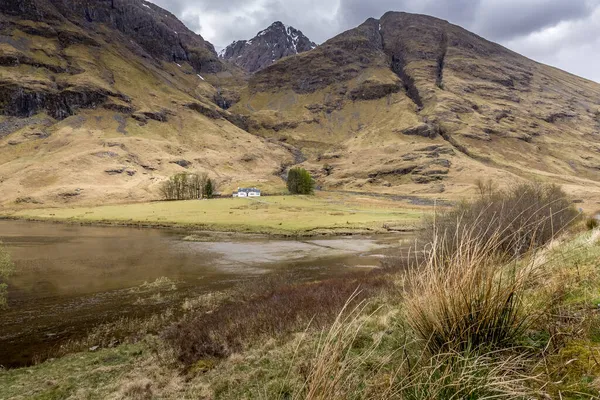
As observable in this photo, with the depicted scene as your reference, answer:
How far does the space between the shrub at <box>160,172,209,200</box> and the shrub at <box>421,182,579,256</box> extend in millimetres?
92325

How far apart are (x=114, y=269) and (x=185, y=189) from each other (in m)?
85.5

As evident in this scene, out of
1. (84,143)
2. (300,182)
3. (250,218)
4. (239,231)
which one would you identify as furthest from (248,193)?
(84,143)

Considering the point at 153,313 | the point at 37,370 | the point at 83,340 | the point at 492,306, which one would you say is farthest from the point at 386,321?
the point at 153,313

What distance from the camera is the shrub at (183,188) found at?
109 meters

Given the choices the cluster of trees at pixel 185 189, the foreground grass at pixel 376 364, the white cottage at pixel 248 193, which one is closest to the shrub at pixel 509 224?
the foreground grass at pixel 376 364

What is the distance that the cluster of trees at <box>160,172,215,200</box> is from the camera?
359ft

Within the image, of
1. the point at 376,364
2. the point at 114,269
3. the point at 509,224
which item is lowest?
the point at 114,269

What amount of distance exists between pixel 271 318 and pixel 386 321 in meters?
4.70

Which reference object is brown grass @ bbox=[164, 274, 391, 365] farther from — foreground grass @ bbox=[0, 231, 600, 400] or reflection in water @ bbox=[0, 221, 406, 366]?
reflection in water @ bbox=[0, 221, 406, 366]

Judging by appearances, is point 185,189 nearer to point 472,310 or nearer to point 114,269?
point 114,269

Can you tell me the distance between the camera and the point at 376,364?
3939 mm

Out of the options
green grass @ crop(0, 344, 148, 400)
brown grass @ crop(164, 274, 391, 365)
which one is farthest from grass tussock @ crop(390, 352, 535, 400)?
green grass @ crop(0, 344, 148, 400)

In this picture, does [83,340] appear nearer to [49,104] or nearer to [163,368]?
[163,368]

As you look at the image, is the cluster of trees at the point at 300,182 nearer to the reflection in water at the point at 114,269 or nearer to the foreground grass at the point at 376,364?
the reflection in water at the point at 114,269
